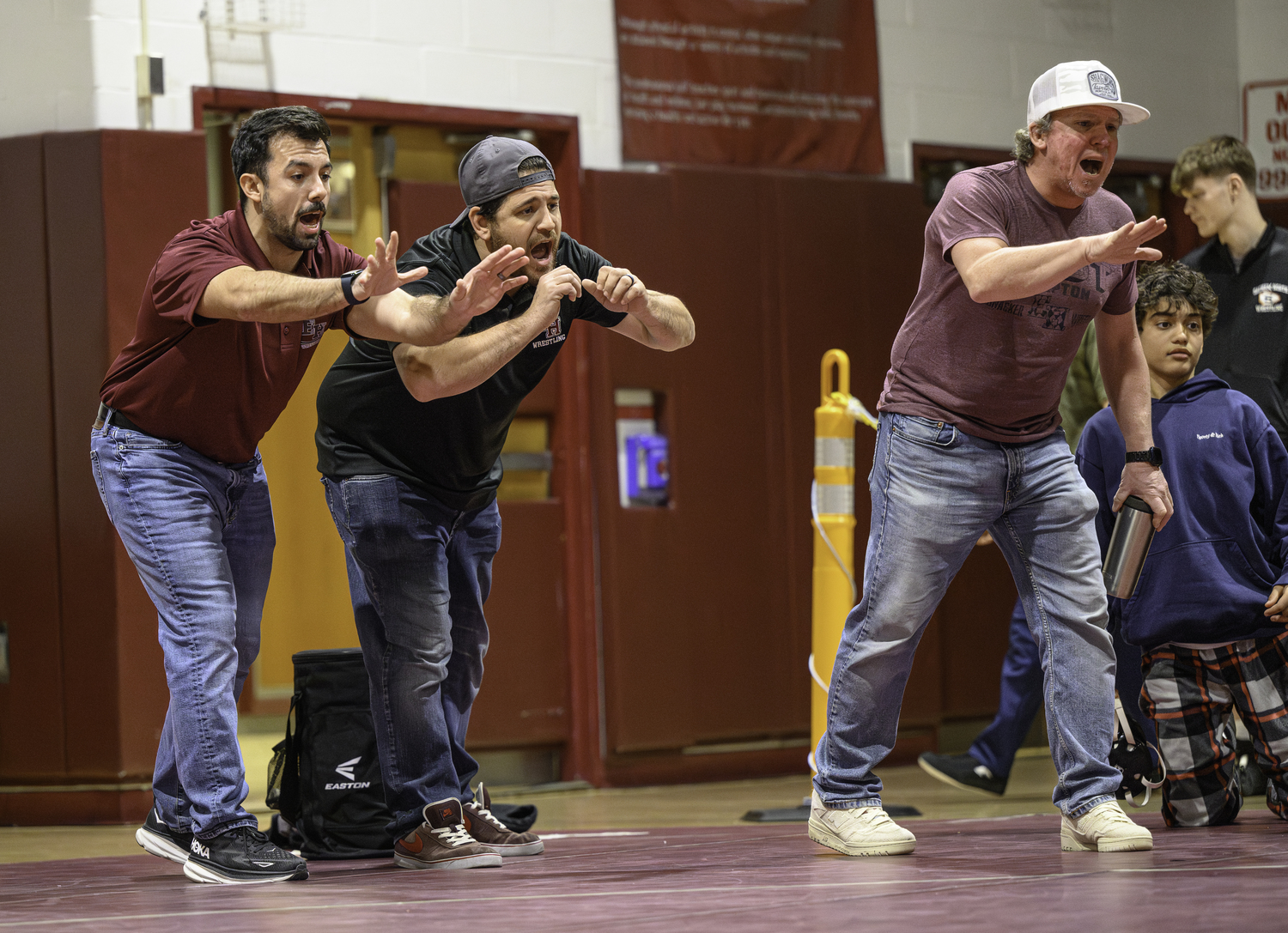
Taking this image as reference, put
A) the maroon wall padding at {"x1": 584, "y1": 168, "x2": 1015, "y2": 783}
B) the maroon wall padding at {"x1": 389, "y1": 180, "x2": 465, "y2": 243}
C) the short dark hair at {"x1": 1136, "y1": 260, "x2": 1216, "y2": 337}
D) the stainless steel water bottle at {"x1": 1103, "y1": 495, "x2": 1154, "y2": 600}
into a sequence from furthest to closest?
the maroon wall padding at {"x1": 584, "y1": 168, "x2": 1015, "y2": 783} < the maroon wall padding at {"x1": 389, "y1": 180, "x2": 465, "y2": 243} < the short dark hair at {"x1": 1136, "y1": 260, "x2": 1216, "y2": 337} < the stainless steel water bottle at {"x1": 1103, "y1": 495, "x2": 1154, "y2": 600}

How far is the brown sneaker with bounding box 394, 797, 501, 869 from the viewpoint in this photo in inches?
154

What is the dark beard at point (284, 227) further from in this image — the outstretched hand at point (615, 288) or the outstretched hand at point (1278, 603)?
the outstretched hand at point (1278, 603)

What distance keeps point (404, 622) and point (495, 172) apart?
107 cm

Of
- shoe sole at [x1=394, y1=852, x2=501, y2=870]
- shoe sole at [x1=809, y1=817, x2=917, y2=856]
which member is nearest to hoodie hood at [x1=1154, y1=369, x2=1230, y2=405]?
shoe sole at [x1=809, y1=817, x2=917, y2=856]

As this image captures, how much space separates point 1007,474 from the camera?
3.66 meters

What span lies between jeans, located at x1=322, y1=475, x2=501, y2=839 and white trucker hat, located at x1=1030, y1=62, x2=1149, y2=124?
5.46 feet

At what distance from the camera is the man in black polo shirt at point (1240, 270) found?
16.9 ft

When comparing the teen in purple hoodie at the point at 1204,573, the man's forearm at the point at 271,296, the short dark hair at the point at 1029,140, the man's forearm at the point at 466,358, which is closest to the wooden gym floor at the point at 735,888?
the teen in purple hoodie at the point at 1204,573

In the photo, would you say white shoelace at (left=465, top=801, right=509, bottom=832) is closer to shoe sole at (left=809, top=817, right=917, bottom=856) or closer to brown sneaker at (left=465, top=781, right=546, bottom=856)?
brown sneaker at (left=465, top=781, right=546, bottom=856)

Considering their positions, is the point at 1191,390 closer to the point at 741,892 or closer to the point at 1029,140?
the point at 1029,140

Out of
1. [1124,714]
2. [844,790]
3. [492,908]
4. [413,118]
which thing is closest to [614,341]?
[413,118]

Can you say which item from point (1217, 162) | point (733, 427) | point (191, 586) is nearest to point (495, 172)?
point (191, 586)

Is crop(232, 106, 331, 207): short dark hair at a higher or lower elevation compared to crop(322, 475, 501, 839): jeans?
higher

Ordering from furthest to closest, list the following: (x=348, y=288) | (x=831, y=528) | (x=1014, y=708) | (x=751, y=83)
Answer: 1. (x=751, y=83)
2. (x=1014, y=708)
3. (x=831, y=528)
4. (x=348, y=288)
